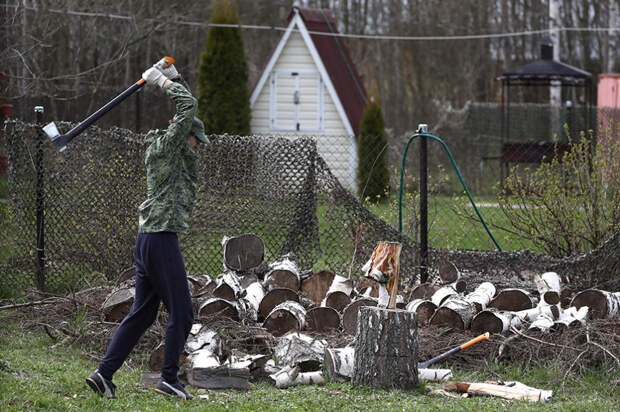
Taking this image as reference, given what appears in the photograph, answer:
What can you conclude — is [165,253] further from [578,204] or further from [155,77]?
[578,204]

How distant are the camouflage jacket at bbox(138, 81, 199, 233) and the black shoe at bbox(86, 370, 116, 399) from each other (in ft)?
2.78

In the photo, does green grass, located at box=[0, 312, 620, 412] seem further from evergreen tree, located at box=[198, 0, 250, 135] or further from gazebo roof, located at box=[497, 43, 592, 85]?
gazebo roof, located at box=[497, 43, 592, 85]

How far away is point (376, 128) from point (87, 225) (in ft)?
30.6

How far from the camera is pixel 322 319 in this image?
6.02 metres

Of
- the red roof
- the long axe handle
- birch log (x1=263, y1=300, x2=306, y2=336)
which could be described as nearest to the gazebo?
the red roof

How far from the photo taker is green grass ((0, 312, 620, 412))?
173 inches

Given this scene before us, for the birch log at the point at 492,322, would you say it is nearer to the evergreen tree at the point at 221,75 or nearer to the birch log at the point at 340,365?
the birch log at the point at 340,365

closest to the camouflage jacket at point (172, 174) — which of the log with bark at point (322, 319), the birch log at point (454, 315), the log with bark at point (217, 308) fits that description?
the log with bark at point (217, 308)

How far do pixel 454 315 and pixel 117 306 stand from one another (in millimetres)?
2458

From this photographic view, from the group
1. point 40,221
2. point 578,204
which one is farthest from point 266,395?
point 578,204

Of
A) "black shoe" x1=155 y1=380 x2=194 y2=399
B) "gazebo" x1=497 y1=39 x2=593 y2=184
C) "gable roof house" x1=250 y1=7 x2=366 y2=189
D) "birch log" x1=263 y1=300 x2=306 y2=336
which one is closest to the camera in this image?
"black shoe" x1=155 y1=380 x2=194 y2=399

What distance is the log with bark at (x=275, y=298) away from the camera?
6273mm

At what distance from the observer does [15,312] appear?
6.57 meters

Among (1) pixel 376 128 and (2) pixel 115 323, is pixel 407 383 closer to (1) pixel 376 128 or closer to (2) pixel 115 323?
(2) pixel 115 323
